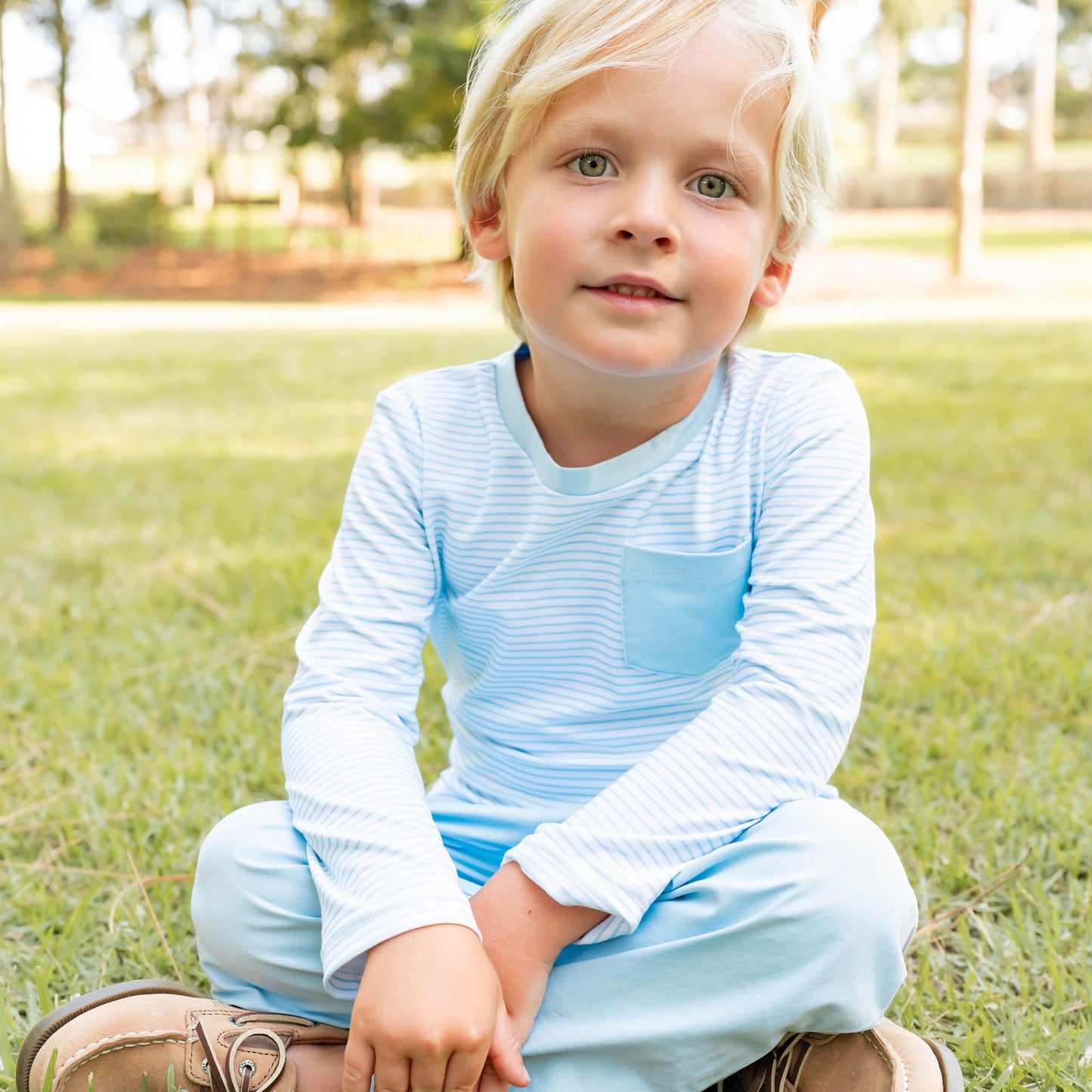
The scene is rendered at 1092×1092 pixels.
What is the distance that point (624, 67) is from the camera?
134 cm

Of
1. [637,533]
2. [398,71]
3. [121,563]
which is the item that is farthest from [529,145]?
[398,71]

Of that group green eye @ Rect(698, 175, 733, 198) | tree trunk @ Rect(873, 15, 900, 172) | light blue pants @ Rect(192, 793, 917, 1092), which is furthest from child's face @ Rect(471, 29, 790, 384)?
tree trunk @ Rect(873, 15, 900, 172)

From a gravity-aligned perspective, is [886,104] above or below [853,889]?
above

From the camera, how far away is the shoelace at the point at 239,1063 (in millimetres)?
1214

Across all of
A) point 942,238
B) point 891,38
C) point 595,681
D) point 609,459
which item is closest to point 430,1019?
point 595,681

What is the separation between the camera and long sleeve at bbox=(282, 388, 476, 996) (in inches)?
46.9

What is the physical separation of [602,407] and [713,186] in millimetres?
278

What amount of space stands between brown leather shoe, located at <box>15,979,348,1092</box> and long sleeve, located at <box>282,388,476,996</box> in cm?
10

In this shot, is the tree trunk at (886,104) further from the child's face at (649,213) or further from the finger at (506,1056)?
the finger at (506,1056)

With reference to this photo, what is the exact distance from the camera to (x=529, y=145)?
4.74 ft

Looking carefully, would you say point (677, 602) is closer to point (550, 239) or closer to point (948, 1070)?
point (550, 239)

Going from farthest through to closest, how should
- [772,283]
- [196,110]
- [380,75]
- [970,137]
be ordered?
[196,110], [380,75], [970,137], [772,283]

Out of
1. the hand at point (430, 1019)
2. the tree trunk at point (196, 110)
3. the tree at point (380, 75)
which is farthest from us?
the tree trunk at point (196, 110)

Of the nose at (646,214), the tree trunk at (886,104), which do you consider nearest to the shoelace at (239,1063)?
the nose at (646,214)
